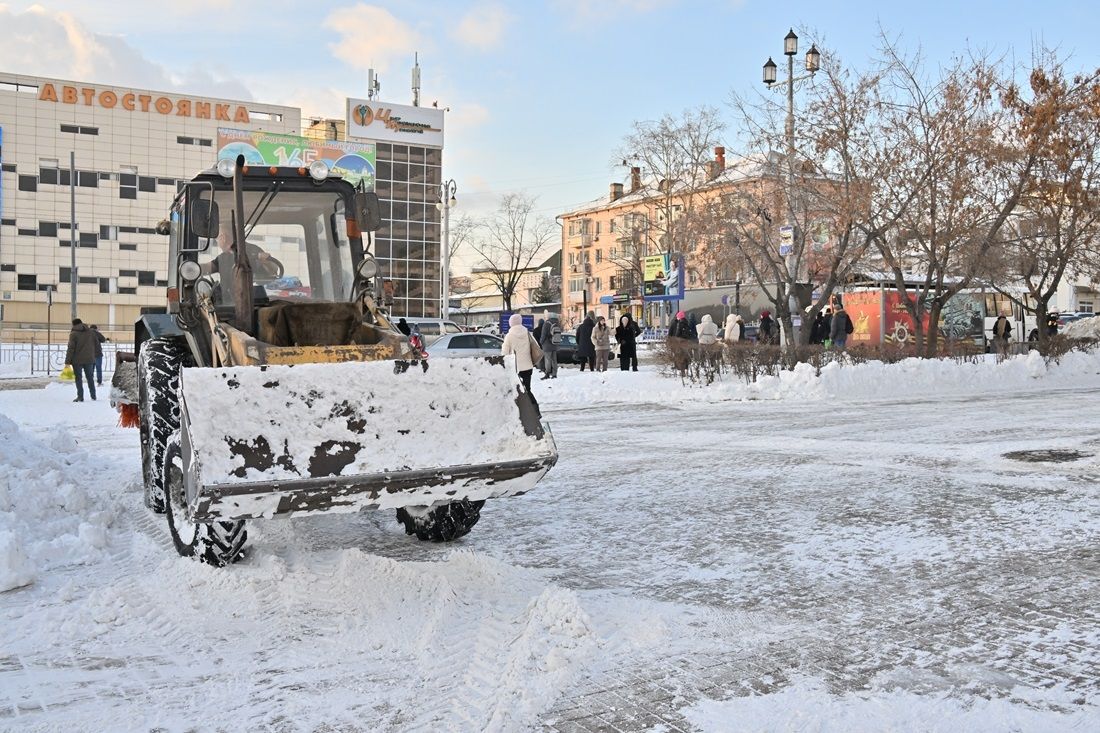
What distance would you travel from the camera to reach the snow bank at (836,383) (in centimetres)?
1744

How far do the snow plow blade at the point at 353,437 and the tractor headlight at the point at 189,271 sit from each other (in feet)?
5.74

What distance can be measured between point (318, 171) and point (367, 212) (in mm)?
425

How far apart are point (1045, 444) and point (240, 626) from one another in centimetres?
883

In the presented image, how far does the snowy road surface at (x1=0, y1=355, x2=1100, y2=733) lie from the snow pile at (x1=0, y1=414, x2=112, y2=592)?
0.06ft

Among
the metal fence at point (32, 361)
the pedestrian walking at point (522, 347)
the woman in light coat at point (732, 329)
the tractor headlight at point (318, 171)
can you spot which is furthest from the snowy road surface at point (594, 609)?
the metal fence at point (32, 361)

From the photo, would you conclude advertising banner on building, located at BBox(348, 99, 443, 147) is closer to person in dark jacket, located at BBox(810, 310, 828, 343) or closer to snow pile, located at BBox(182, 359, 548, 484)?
person in dark jacket, located at BBox(810, 310, 828, 343)

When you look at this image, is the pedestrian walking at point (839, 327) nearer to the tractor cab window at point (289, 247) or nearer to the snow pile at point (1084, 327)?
the tractor cab window at point (289, 247)

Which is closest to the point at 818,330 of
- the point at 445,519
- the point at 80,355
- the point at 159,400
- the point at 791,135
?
the point at 791,135

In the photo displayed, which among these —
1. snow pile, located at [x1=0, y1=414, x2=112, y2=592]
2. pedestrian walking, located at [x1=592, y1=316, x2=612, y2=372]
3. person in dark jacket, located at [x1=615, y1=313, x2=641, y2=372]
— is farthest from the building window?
snow pile, located at [x1=0, y1=414, x2=112, y2=592]

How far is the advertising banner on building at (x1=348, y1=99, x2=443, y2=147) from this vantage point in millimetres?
76475

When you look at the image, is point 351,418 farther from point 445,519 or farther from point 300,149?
point 300,149

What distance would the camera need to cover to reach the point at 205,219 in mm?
5973

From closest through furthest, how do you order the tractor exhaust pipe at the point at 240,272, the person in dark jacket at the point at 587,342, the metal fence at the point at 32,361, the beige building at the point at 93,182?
the tractor exhaust pipe at the point at 240,272, the person in dark jacket at the point at 587,342, the metal fence at the point at 32,361, the beige building at the point at 93,182

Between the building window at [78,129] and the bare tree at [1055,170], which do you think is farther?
the building window at [78,129]
